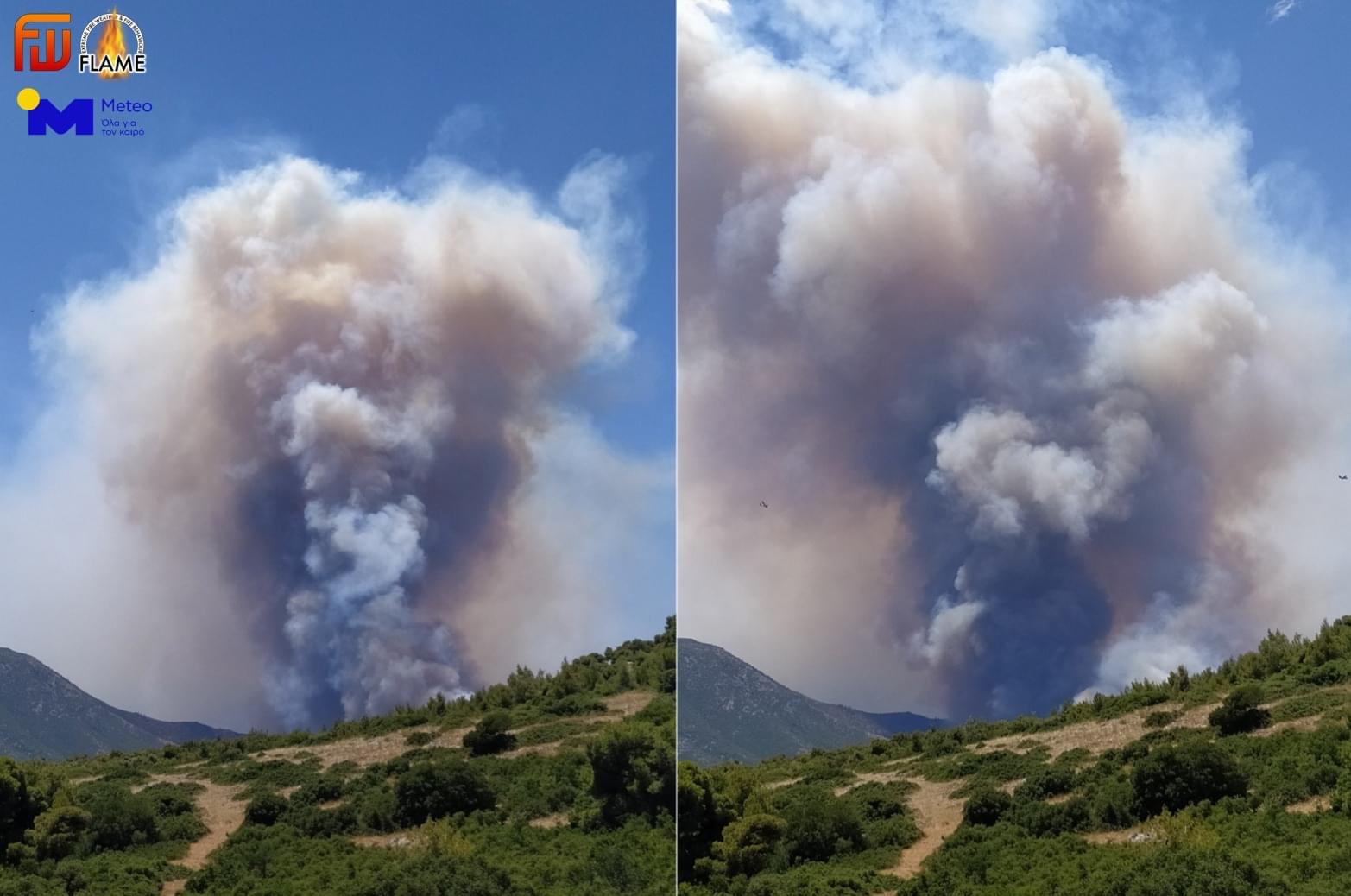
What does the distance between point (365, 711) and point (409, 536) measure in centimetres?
186

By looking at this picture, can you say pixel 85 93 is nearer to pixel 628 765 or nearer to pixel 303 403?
pixel 303 403

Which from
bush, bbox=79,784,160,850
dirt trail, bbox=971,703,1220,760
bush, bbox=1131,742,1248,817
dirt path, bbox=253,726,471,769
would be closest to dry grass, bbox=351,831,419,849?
dirt path, bbox=253,726,471,769

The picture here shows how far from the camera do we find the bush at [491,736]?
14305mm

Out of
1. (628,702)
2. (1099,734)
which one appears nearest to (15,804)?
(628,702)

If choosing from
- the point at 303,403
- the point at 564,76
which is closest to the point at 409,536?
the point at 303,403

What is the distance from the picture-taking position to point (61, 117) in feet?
44.5

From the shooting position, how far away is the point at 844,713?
15.9 metres

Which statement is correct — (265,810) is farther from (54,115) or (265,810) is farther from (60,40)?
(60,40)

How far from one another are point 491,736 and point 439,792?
2.80 feet

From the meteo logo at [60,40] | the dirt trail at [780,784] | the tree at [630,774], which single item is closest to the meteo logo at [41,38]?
the meteo logo at [60,40]

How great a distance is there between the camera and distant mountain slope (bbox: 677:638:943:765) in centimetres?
1595

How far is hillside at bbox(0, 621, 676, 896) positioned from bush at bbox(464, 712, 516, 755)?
0.02m

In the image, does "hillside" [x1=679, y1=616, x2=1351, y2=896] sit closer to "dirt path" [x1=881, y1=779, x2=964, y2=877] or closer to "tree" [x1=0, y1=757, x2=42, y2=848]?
"dirt path" [x1=881, y1=779, x2=964, y2=877]

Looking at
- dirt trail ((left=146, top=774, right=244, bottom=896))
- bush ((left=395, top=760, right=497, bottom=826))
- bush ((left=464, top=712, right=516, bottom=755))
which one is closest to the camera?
dirt trail ((left=146, top=774, right=244, bottom=896))
